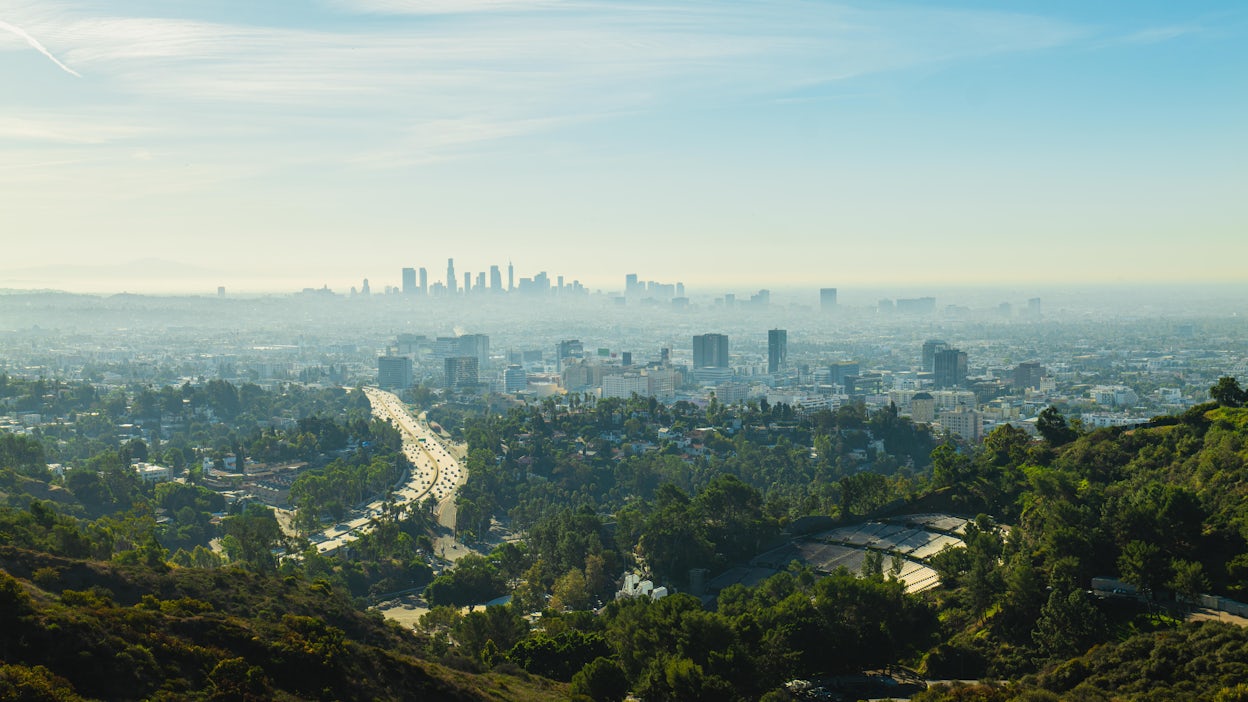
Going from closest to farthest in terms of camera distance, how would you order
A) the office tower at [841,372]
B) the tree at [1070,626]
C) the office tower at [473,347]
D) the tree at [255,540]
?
the tree at [1070,626] → the tree at [255,540] → the office tower at [841,372] → the office tower at [473,347]

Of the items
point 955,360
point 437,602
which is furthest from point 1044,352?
point 437,602

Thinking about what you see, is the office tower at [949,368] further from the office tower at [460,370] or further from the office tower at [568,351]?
the office tower at [568,351]

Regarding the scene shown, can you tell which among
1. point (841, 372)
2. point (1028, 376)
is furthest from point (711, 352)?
point (1028, 376)

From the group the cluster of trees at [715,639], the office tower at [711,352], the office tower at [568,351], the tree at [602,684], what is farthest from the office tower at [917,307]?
the tree at [602,684]

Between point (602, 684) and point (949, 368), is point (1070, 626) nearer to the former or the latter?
point (602, 684)

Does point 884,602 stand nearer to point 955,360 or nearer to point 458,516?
point 458,516
